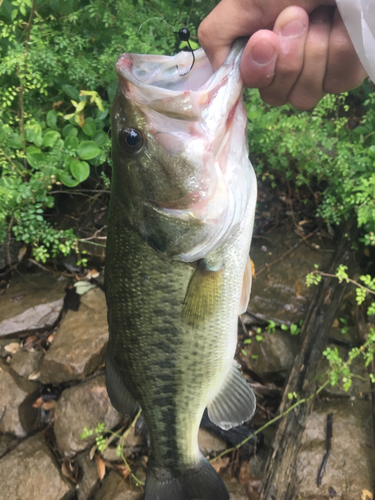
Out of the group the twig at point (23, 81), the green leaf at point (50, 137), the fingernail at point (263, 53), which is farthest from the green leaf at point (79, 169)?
the fingernail at point (263, 53)

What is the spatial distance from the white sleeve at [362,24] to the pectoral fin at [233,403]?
51.3 inches

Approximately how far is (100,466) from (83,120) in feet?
9.24

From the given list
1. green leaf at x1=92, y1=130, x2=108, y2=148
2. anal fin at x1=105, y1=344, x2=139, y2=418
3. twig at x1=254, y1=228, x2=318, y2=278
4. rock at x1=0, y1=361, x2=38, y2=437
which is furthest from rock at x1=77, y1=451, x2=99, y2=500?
green leaf at x1=92, y1=130, x2=108, y2=148

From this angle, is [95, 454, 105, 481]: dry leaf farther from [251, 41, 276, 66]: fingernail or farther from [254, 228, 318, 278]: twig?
[251, 41, 276, 66]: fingernail

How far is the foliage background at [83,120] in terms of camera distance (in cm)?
228

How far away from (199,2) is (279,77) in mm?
2329

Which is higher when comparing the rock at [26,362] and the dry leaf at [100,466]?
the rock at [26,362]

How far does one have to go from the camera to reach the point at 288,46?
38.1 inches

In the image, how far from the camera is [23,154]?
2.43 metres

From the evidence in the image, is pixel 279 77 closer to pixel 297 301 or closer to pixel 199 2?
pixel 297 301

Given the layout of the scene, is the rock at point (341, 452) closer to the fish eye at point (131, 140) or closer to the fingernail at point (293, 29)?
the fish eye at point (131, 140)

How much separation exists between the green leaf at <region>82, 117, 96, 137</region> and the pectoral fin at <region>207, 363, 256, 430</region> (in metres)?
2.28

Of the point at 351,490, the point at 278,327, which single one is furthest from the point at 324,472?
the point at 278,327

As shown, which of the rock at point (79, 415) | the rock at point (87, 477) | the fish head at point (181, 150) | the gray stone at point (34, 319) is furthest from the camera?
the gray stone at point (34, 319)
